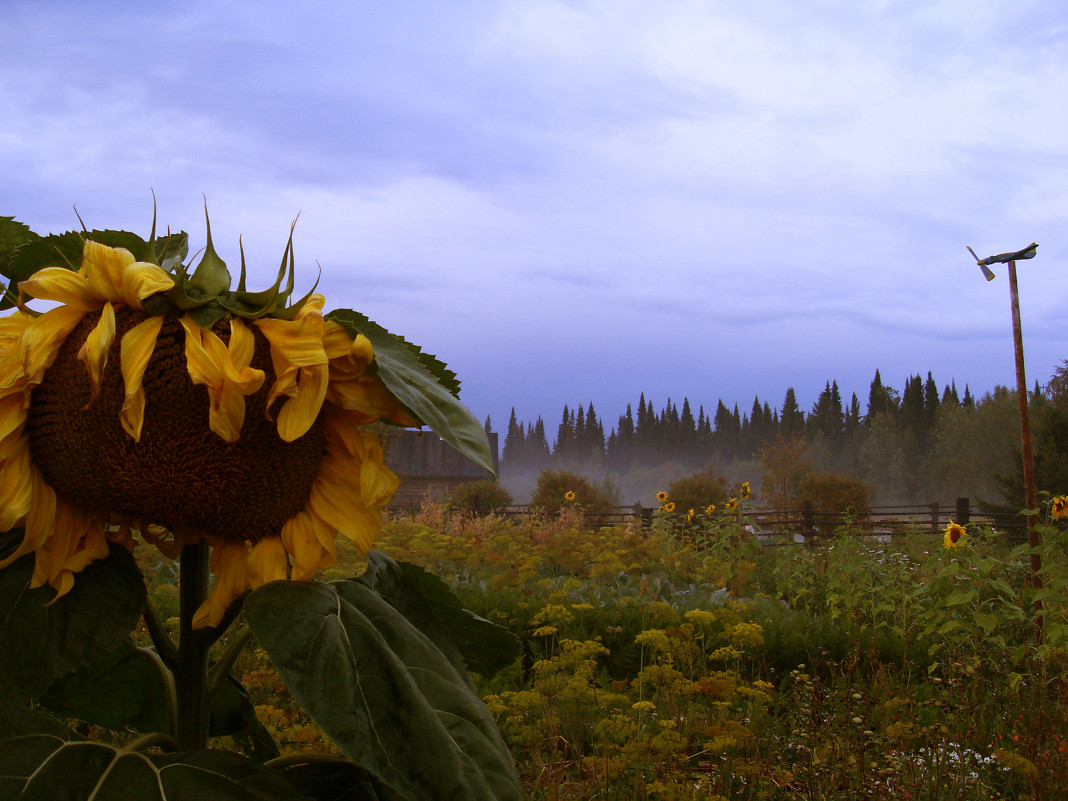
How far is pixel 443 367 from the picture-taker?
102cm

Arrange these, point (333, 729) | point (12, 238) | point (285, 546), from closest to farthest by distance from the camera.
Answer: point (333, 729) → point (285, 546) → point (12, 238)

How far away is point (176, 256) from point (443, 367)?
351mm

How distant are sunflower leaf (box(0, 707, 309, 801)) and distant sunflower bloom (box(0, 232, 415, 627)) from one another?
0.14 m

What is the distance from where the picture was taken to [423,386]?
93 centimetres

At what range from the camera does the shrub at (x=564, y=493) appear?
70.3 ft

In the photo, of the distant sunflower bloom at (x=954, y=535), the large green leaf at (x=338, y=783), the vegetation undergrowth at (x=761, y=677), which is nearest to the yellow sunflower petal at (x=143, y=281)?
the large green leaf at (x=338, y=783)

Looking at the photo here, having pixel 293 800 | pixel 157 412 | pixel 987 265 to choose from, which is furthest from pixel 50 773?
pixel 987 265

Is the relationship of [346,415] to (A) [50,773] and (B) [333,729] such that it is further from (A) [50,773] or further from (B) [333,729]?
(A) [50,773]

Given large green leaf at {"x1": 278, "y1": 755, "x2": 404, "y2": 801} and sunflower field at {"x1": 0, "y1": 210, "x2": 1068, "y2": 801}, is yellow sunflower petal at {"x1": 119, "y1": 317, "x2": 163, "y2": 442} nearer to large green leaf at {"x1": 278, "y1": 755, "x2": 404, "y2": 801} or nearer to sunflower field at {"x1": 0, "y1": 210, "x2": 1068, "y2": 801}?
sunflower field at {"x1": 0, "y1": 210, "x2": 1068, "y2": 801}

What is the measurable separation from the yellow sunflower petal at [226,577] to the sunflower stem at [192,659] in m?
0.06

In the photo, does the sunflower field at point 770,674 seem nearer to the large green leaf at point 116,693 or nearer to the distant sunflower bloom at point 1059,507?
the distant sunflower bloom at point 1059,507

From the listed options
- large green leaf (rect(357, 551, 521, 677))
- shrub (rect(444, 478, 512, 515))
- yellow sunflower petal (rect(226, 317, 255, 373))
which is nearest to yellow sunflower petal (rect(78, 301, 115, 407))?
yellow sunflower petal (rect(226, 317, 255, 373))

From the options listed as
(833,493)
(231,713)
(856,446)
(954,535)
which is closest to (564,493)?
(833,493)

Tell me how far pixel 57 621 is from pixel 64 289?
0.35 meters
